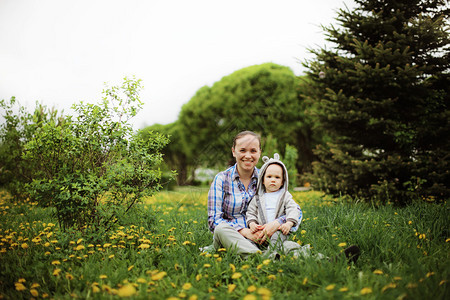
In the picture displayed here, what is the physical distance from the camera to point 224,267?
92.7 inches

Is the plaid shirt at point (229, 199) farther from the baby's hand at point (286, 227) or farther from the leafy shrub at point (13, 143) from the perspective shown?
the leafy shrub at point (13, 143)

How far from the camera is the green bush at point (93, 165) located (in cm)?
293

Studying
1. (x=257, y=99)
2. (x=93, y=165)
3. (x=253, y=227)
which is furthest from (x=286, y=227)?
(x=257, y=99)

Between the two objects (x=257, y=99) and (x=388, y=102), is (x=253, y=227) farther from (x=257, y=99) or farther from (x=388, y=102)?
(x=257, y=99)

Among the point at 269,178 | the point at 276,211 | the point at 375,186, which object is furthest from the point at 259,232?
the point at 375,186

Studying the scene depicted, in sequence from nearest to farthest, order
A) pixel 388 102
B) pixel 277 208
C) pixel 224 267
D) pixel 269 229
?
pixel 224 267
pixel 269 229
pixel 277 208
pixel 388 102

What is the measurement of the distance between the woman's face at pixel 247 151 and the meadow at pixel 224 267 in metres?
0.87

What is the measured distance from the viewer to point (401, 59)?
4.90 metres

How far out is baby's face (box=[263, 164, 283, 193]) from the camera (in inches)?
114

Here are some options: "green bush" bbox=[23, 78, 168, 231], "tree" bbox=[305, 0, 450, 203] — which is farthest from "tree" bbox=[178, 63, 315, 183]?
"green bush" bbox=[23, 78, 168, 231]

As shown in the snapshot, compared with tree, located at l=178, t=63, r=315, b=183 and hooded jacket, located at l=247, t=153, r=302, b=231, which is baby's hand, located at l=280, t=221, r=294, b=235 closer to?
hooded jacket, located at l=247, t=153, r=302, b=231

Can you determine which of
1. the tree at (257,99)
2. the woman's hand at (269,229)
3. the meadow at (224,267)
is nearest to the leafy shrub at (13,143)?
the meadow at (224,267)

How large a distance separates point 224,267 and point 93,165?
1.80 metres

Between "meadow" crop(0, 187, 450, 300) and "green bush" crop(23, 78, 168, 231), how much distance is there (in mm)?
245
